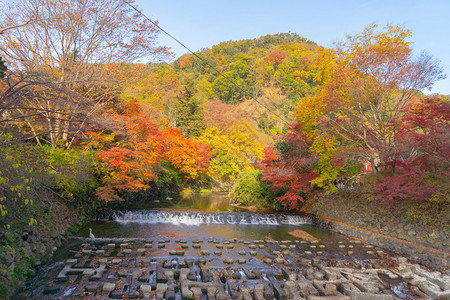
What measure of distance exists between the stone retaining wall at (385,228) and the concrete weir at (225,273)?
0.81 meters

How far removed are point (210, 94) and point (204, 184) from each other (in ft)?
78.7

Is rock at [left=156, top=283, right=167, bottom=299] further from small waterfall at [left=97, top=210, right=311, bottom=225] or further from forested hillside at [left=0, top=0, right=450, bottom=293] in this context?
small waterfall at [left=97, top=210, right=311, bottom=225]

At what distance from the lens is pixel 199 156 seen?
845 inches

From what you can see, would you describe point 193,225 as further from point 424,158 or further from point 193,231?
point 424,158

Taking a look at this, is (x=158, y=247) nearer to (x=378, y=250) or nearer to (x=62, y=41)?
(x=378, y=250)

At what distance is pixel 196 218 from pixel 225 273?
6.47 meters

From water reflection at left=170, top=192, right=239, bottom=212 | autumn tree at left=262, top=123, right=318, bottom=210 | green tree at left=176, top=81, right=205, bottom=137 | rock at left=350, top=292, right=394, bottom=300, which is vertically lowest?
water reflection at left=170, top=192, right=239, bottom=212

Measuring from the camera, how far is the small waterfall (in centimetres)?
1235

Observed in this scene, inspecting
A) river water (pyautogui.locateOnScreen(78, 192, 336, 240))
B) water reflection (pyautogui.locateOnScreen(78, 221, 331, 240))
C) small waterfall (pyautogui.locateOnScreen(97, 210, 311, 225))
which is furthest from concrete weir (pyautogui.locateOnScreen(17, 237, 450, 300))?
small waterfall (pyautogui.locateOnScreen(97, 210, 311, 225))

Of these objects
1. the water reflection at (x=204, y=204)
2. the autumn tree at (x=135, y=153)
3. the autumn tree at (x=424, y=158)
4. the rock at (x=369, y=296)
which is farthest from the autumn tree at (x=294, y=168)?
the rock at (x=369, y=296)

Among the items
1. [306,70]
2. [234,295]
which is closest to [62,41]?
[234,295]

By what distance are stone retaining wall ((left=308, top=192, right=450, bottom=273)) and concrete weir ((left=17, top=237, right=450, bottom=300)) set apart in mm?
808

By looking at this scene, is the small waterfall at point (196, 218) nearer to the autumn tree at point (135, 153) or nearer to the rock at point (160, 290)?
the autumn tree at point (135, 153)

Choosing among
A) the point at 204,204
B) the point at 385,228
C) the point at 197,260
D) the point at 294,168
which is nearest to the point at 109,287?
the point at 197,260
